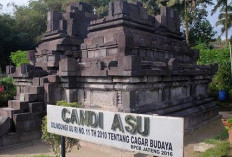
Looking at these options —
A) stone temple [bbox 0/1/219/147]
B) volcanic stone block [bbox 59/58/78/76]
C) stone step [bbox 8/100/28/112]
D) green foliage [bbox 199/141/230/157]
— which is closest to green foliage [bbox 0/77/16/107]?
stone temple [bbox 0/1/219/147]

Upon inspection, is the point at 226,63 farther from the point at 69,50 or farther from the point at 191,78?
the point at 69,50

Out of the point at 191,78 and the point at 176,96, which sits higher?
the point at 191,78

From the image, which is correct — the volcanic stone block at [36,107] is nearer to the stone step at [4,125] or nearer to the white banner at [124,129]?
the stone step at [4,125]

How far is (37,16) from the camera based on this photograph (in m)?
36.5

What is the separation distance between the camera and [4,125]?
7.54 meters

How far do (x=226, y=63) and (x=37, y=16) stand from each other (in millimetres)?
27896

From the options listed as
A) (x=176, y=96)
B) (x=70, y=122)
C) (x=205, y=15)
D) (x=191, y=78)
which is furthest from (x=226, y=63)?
(x=205, y=15)

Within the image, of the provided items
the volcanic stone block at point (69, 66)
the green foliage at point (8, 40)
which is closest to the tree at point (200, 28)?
the green foliage at point (8, 40)

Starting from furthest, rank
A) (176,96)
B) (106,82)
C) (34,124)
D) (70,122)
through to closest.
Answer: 1. (176,96)
2. (34,124)
3. (106,82)
4. (70,122)

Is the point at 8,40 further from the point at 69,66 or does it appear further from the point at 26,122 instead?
the point at 69,66

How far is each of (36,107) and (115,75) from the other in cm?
310

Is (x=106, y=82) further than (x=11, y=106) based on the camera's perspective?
No

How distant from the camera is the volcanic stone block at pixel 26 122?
7.87 m

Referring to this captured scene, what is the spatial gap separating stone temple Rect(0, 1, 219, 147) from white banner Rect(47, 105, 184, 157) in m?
2.77
